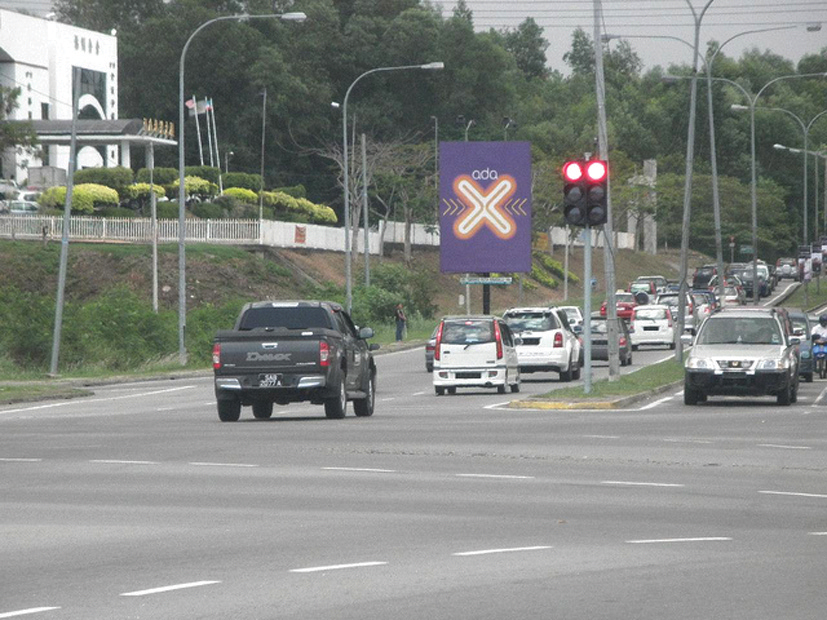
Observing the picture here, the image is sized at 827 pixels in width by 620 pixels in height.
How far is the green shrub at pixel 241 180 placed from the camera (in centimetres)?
8644

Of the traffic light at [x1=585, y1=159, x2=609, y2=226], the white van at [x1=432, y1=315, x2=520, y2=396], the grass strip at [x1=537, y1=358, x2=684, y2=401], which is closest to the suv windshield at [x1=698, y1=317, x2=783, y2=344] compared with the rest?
the grass strip at [x1=537, y1=358, x2=684, y2=401]

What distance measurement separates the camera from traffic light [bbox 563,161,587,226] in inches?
1140

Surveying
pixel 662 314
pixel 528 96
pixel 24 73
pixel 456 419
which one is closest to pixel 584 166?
pixel 456 419

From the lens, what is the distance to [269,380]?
27.0m

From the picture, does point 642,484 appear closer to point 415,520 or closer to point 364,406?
point 415,520

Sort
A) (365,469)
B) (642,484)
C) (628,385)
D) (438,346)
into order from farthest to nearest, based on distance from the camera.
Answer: (438,346)
(628,385)
(365,469)
(642,484)

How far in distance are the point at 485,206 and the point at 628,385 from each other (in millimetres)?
20855

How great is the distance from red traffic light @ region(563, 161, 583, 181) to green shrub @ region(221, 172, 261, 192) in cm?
5840

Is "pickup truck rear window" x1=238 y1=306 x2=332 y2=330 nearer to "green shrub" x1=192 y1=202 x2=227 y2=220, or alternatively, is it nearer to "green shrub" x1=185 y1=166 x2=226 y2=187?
"green shrub" x1=192 y1=202 x2=227 y2=220

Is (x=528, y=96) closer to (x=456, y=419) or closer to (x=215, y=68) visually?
(x=215, y=68)

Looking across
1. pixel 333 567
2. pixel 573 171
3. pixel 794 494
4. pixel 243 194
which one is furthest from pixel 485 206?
pixel 333 567

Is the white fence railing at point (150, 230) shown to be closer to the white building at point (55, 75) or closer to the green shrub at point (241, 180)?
the green shrub at point (241, 180)

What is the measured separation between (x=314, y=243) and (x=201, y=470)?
6558 cm

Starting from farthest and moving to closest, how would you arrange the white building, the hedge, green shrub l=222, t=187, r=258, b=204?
the white building < green shrub l=222, t=187, r=258, b=204 < the hedge
